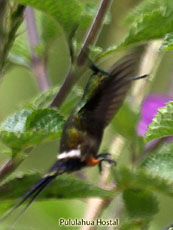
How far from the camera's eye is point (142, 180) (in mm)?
819

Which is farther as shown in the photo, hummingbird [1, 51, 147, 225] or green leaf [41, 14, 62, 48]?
green leaf [41, 14, 62, 48]

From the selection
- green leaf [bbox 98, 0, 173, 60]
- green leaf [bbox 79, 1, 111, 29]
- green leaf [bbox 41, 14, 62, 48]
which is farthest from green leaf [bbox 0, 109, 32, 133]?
green leaf [bbox 41, 14, 62, 48]

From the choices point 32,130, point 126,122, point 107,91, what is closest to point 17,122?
point 32,130

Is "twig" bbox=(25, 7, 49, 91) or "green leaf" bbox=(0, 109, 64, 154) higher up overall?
"twig" bbox=(25, 7, 49, 91)

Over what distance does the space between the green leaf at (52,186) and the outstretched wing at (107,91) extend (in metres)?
0.10

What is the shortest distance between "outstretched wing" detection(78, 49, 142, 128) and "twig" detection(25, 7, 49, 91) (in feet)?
1.34

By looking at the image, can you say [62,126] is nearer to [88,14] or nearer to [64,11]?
[64,11]

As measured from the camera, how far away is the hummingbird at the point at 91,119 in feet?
2.40

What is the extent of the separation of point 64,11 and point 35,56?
1.29ft

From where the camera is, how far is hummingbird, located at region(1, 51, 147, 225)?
0.73 metres

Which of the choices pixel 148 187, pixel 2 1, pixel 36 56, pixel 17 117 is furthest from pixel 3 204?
pixel 36 56

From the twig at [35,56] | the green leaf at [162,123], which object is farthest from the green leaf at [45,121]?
the twig at [35,56]

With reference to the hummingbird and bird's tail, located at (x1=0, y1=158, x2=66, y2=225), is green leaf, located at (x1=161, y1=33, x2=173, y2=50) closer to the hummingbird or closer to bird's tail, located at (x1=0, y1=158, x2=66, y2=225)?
the hummingbird

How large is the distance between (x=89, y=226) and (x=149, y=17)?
0.41m
